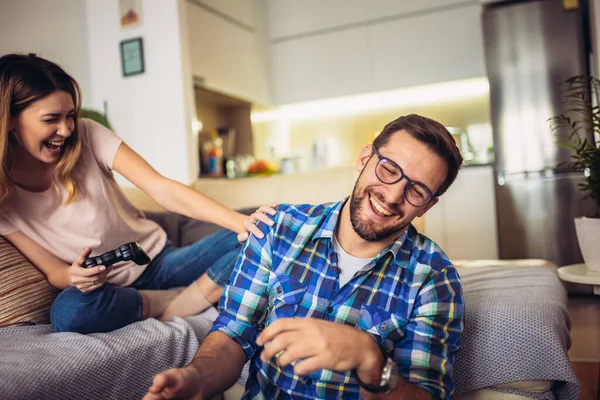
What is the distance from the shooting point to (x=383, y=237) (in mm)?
1097

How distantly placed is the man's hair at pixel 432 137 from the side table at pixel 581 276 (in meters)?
0.94

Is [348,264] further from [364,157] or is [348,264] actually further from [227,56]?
[227,56]

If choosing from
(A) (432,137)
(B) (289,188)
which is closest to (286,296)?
(A) (432,137)

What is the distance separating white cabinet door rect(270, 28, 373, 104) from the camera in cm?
447

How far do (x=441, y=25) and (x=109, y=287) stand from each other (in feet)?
11.3

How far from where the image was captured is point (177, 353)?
1.41 m

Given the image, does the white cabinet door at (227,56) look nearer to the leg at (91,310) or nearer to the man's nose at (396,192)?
the leg at (91,310)

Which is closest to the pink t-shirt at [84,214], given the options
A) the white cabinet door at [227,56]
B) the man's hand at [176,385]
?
the man's hand at [176,385]

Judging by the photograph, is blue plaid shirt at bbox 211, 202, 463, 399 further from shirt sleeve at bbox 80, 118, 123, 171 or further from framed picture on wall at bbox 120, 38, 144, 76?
framed picture on wall at bbox 120, 38, 144, 76

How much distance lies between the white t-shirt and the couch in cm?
36

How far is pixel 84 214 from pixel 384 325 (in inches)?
39.9

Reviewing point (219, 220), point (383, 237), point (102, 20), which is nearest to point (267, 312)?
point (383, 237)

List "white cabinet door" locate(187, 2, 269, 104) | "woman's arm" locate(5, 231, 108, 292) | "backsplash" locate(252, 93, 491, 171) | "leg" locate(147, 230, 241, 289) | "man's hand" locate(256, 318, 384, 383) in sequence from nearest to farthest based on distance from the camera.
→ "man's hand" locate(256, 318, 384, 383), "woman's arm" locate(5, 231, 108, 292), "leg" locate(147, 230, 241, 289), "white cabinet door" locate(187, 2, 269, 104), "backsplash" locate(252, 93, 491, 171)

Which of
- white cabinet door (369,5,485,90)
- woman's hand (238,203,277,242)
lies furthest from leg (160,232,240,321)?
Result: white cabinet door (369,5,485,90)
